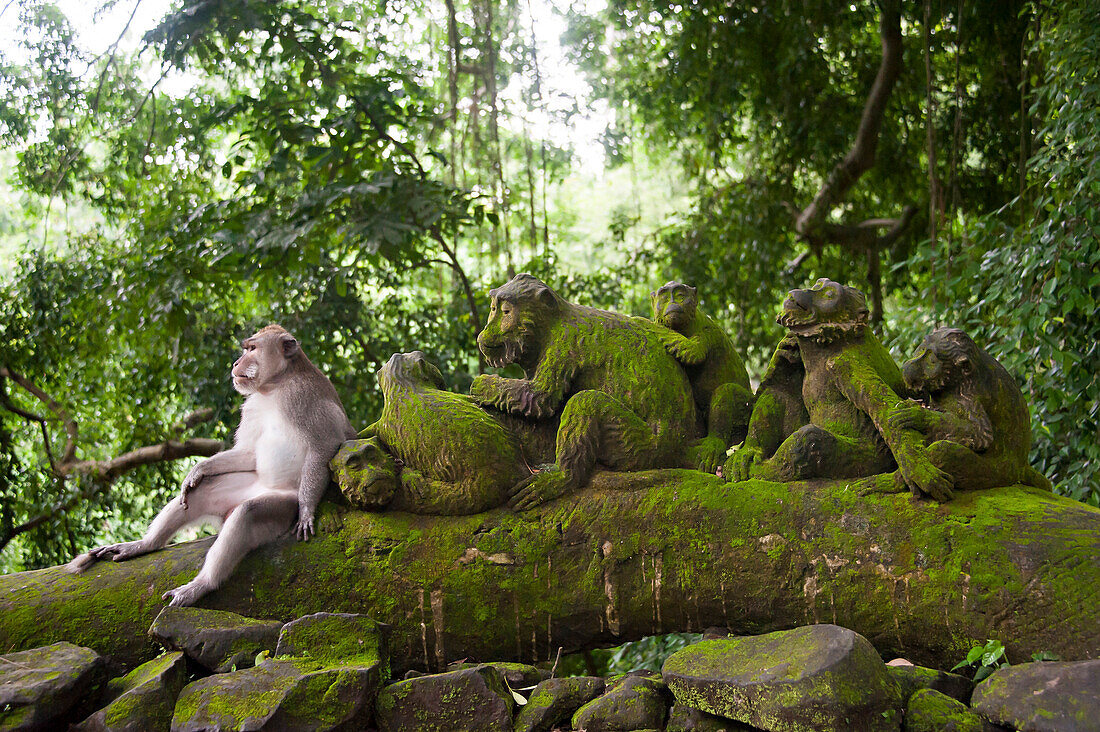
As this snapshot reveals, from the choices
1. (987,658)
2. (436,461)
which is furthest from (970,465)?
(436,461)

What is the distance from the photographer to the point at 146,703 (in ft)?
9.44

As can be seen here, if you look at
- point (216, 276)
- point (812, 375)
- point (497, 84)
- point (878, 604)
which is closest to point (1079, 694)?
point (878, 604)

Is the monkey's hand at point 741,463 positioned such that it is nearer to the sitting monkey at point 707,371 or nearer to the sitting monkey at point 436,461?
the sitting monkey at point 707,371

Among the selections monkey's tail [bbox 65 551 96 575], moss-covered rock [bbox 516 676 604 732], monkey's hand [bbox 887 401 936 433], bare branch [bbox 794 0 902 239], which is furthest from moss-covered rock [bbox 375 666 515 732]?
bare branch [bbox 794 0 902 239]

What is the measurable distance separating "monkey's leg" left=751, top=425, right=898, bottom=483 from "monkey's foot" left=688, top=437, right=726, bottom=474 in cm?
23

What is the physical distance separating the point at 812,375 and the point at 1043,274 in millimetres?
2077

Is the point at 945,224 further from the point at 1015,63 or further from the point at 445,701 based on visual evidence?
the point at 445,701

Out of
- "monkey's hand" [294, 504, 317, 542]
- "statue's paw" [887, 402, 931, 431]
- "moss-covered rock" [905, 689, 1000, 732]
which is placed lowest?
"moss-covered rock" [905, 689, 1000, 732]

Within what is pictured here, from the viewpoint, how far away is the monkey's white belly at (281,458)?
3760 mm

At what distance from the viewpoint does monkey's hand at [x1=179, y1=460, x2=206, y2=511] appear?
12.4 ft

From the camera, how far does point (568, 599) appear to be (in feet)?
11.1

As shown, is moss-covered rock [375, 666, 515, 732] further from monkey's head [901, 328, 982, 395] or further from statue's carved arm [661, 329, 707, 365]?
monkey's head [901, 328, 982, 395]

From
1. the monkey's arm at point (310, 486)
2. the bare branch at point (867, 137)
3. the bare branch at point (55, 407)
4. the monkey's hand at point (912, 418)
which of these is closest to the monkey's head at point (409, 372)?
the monkey's arm at point (310, 486)

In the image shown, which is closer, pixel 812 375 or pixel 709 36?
pixel 812 375
